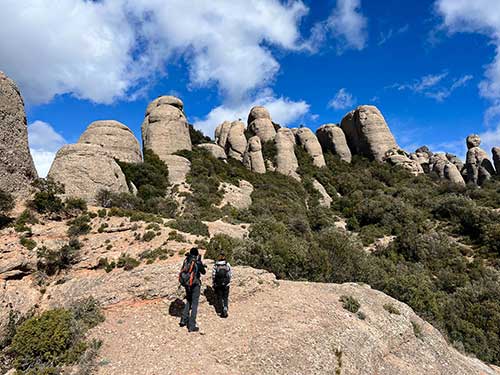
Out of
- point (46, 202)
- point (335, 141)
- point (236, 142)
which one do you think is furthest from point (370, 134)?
point (46, 202)

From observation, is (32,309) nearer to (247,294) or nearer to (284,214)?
(247,294)

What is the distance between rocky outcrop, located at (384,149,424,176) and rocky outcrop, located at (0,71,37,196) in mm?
43792

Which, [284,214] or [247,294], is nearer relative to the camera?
[247,294]

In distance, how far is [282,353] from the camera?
7.80 meters

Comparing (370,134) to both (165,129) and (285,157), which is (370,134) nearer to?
(285,157)

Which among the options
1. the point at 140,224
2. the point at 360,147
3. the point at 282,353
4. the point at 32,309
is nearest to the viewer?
the point at 282,353

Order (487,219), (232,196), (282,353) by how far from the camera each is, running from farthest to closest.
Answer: (232,196), (487,219), (282,353)

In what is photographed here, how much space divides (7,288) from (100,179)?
36.3ft

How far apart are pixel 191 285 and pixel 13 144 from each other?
38.0 feet

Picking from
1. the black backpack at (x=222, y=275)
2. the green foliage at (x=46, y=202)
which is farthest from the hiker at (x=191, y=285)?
the green foliage at (x=46, y=202)

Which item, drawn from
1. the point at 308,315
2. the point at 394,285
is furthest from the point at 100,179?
the point at 394,285

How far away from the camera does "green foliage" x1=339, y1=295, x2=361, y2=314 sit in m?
10.7

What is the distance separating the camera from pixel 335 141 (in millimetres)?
52438

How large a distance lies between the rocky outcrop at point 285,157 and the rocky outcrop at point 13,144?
31.1m
